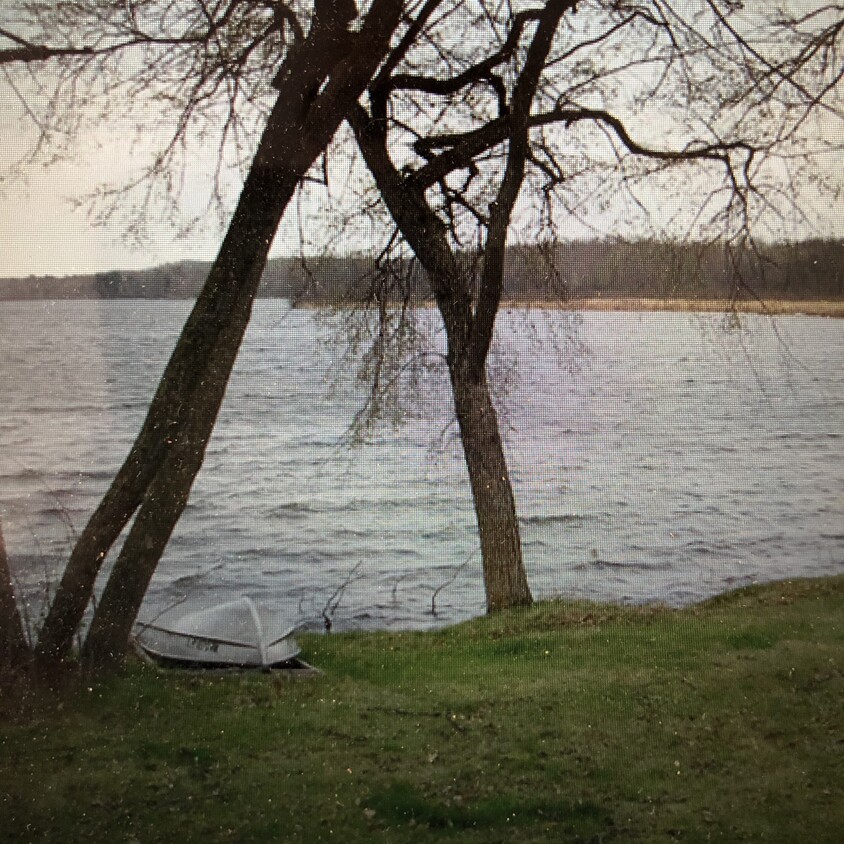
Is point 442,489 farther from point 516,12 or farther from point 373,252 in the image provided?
point 516,12

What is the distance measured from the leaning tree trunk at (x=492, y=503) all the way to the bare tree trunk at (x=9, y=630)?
0.89 m

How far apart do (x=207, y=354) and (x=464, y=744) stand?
87 cm

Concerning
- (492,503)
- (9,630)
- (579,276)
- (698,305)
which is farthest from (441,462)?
(9,630)

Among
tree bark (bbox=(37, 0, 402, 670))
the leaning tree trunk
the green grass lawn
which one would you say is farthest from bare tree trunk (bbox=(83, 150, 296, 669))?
the leaning tree trunk

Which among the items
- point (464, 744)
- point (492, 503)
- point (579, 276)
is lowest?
point (464, 744)

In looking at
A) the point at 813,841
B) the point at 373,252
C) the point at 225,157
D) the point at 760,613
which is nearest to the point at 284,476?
the point at 373,252

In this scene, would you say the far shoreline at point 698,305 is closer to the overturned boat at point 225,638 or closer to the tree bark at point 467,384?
the tree bark at point 467,384

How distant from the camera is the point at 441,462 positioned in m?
2.07

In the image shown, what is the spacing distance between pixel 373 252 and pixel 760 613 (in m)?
1.05

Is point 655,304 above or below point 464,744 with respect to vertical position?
above

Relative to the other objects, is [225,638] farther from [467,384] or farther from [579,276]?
[579,276]

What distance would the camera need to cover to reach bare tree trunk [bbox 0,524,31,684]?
189 cm

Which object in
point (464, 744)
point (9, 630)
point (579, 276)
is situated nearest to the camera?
point (464, 744)

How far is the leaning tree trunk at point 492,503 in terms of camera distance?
6.50 ft
